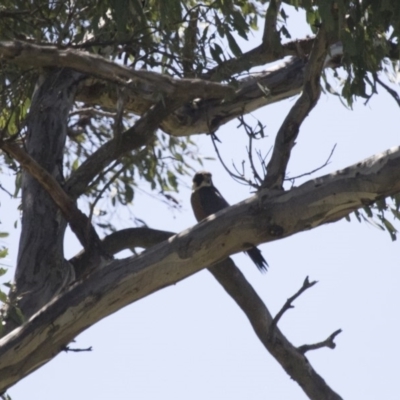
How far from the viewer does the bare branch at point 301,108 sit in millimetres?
3646

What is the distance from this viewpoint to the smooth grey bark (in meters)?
4.06

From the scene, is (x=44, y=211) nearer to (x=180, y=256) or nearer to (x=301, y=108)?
(x=180, y=256)

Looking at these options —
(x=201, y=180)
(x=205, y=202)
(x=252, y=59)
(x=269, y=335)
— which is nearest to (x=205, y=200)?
(x=205, y=202)

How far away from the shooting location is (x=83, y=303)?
11.2 feet

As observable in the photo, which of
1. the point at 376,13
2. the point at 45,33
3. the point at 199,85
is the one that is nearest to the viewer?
the point at 199,85

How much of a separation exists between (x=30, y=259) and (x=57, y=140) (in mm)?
693

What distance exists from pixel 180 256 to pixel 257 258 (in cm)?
202

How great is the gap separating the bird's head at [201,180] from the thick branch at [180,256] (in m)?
3.15

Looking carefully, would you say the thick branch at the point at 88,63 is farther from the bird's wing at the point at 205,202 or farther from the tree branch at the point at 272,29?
the bird's wing at the point at 205,202

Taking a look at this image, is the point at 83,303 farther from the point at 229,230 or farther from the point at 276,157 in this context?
the point at 276,157

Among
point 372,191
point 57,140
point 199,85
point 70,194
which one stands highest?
point 57,140

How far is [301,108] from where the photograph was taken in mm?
3693

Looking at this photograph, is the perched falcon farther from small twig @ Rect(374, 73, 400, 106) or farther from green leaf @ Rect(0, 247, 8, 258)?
green leaf @ Rect(0, 247, 8, 258)

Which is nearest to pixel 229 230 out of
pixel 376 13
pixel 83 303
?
pixel 83 303
